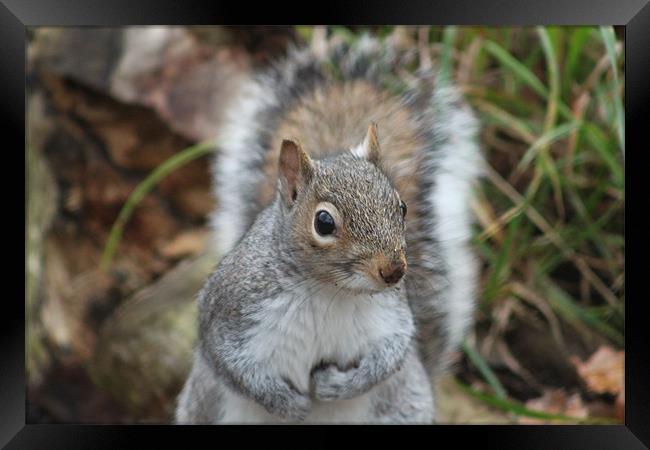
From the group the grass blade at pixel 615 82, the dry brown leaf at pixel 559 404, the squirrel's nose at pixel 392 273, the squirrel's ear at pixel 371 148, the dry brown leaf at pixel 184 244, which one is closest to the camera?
the squirrel's nose at pixel 392 273

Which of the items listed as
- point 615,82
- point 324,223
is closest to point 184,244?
point 615,82

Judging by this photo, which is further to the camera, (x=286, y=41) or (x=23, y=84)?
(x=286, y=41)

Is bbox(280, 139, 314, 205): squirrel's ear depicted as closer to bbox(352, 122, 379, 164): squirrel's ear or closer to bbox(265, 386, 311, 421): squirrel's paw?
bbox(352, 122, 379, 164): squirrel's ear

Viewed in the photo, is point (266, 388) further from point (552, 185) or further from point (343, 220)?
point (552, 185)

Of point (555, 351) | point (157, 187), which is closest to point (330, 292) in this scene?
point (555, 351)

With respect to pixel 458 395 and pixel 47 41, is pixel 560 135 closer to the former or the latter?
pixel 458 395

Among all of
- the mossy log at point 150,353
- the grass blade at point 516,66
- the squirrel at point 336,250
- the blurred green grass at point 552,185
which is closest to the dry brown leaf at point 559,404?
the blurred green grass at point 552,185
